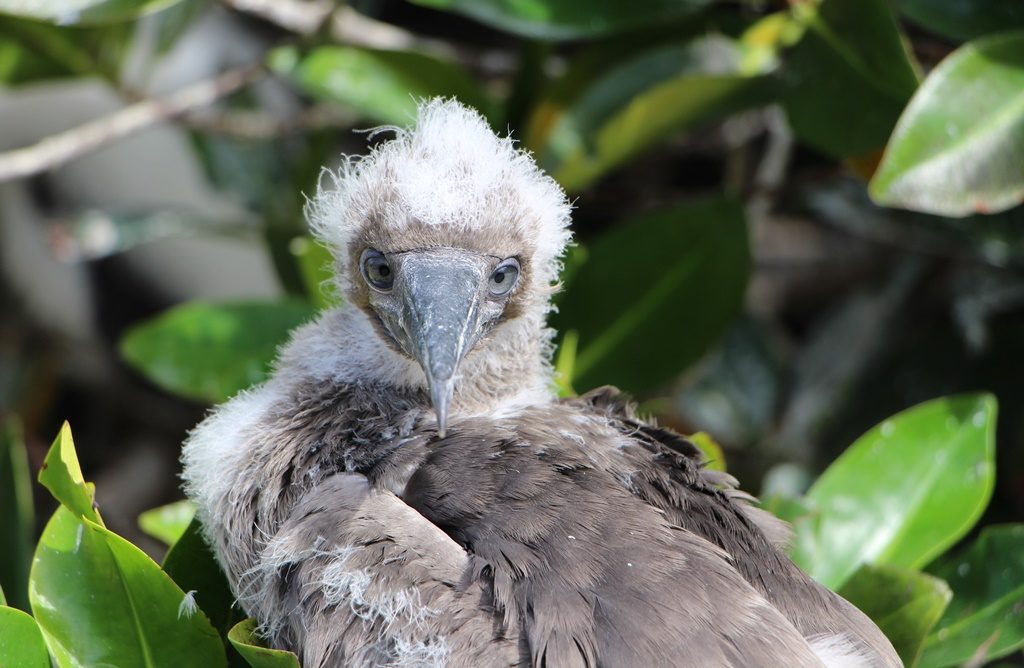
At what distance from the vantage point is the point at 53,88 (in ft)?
10.0

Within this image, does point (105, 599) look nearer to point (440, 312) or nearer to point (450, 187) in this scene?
point (440, 312)

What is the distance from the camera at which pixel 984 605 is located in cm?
146

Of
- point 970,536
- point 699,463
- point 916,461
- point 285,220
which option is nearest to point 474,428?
point 699,463

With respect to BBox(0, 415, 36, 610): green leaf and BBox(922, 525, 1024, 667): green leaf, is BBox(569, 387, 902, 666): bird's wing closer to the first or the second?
BBox(922, 525, 1024, 667): green leaf

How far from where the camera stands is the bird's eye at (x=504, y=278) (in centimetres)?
141

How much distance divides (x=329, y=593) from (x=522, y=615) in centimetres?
21

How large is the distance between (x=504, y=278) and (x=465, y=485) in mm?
331

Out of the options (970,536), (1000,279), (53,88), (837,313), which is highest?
(53,88)

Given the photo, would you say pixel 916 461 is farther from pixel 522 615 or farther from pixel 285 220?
pixel 285 220

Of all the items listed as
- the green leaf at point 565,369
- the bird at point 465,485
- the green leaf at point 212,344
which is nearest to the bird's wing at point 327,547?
the bird at point 465,485

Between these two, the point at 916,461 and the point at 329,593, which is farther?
the point at 916,461

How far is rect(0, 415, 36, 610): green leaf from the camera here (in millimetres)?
1673

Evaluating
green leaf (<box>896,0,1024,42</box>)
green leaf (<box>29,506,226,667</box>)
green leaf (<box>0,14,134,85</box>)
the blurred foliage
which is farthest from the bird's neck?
green leaf (<box>0,14,134,85</box>)

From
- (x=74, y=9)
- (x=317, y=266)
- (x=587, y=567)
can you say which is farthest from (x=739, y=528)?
(x=74, y=9)
